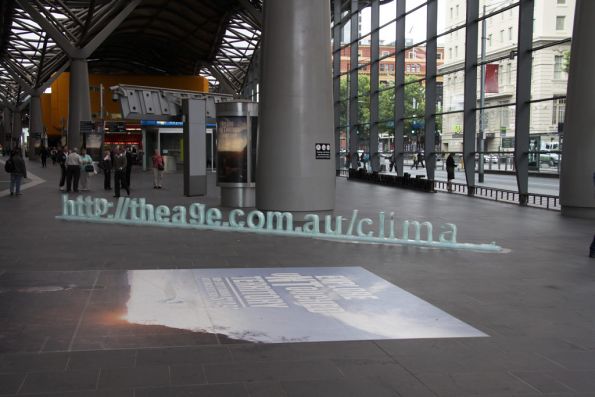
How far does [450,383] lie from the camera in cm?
457

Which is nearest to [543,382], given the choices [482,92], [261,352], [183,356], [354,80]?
[261,352]

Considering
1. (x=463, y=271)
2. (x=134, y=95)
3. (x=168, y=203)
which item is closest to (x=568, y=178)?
(x=463, y=271)

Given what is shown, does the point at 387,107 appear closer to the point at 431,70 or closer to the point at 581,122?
the point at 431,70

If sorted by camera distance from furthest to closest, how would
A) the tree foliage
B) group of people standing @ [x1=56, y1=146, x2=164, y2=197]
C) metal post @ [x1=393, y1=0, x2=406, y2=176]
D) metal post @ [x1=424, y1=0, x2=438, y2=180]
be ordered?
metal post @ [x1=393, y1=0, x2=406, y2=176], the tree foliage, metal post @ [x1=424, y1=0, x2=438, y2=180], group of people standing @ [x1=56, y1=146, x2=164, y2=197]

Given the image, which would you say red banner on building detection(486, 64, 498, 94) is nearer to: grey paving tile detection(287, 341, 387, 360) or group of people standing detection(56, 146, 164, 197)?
group of people standing detection(56, 146, 164, 197)

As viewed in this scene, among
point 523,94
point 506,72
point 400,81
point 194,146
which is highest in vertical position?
point 400,81

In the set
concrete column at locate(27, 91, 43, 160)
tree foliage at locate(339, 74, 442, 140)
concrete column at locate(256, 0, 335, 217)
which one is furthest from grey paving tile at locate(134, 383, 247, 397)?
concrete column at locate(27, 91, 43, 160)

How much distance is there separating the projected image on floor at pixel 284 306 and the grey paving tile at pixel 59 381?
1.40 metres

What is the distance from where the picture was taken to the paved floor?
4512 mm

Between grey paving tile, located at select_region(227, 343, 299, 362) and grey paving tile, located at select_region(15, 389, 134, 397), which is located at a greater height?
grey paving tile, located at select_region(15, 389, 134, 397)

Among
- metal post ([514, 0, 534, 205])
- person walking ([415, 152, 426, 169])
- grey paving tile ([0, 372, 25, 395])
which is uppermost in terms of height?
metal post ([514, 0, 534, 205])

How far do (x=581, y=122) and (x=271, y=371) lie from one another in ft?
47.5

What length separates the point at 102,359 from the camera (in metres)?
4.97

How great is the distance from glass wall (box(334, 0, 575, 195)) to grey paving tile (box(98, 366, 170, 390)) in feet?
57.9
